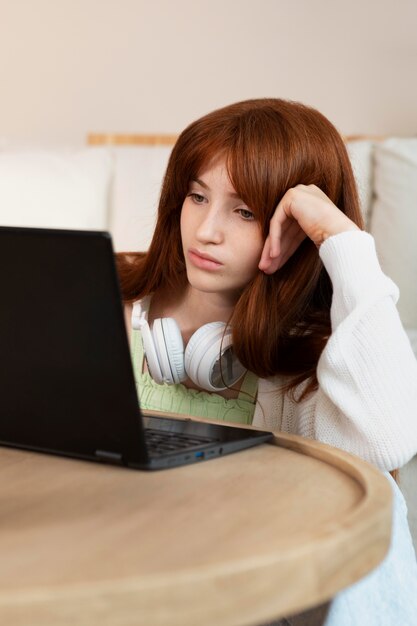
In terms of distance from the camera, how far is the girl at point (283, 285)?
41.1 inches

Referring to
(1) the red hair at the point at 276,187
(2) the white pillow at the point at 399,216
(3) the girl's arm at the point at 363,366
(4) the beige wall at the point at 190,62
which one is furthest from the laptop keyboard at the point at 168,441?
(4) the beige wall at the point at 190,62

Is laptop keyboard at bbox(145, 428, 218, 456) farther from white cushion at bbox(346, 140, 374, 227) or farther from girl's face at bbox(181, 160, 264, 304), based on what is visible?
white cushion at bbox(346, 140, 374, 227)

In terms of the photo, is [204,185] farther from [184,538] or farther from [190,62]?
[190,62]

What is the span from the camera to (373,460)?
103cm

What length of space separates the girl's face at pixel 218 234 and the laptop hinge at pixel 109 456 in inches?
18.7

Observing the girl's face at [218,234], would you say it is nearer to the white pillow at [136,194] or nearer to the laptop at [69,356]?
the laptop at [69,356]

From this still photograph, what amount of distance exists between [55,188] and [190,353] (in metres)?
1.23

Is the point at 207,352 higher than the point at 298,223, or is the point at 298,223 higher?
the point at 298,223

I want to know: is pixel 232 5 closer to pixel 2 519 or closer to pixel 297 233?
pixel 297 233

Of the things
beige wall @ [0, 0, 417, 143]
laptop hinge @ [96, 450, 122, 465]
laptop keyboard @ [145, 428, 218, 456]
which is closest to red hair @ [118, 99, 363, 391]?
laptop keyboard @ [145, 428, 218, 456]

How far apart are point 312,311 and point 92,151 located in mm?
1258

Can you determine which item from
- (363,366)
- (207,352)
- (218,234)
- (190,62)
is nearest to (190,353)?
(207,352)

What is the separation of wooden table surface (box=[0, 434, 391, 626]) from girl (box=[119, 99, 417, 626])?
0.23 meters

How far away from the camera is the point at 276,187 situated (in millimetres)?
1213
